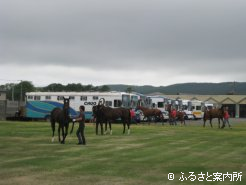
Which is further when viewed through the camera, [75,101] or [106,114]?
[75,101]

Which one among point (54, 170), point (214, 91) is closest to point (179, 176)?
point (54, 170)

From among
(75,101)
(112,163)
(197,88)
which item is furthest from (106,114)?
(197,88)

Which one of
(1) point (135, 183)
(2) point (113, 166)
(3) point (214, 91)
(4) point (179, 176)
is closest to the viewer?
(1) point (135, 183)

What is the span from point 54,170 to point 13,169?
118cm

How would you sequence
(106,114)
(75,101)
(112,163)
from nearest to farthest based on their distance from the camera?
(112,163) < (106,114) < (75,101)

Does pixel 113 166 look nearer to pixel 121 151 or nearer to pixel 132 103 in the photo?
pixel 121 151

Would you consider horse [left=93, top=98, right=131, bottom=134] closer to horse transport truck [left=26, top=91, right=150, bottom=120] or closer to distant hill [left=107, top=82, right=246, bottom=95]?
horse transport truck [left=26, top=91, right=150, bottom=120]

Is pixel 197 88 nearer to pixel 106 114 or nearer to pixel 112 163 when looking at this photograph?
pixel 106 114

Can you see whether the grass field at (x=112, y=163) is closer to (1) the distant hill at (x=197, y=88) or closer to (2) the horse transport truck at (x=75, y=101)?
(2) the horse transport truck at (x=75, y=101)

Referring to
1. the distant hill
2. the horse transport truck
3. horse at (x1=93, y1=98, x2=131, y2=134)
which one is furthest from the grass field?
the distant hill

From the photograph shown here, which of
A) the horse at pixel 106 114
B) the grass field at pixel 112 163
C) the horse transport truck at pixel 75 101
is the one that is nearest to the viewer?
the grass field at pixel 112 163

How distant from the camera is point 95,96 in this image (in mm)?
56031

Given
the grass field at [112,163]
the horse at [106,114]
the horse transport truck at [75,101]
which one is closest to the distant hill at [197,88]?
the horse transport truck at [75,101]

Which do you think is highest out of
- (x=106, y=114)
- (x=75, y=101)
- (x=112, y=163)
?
(x=75, y=101)
